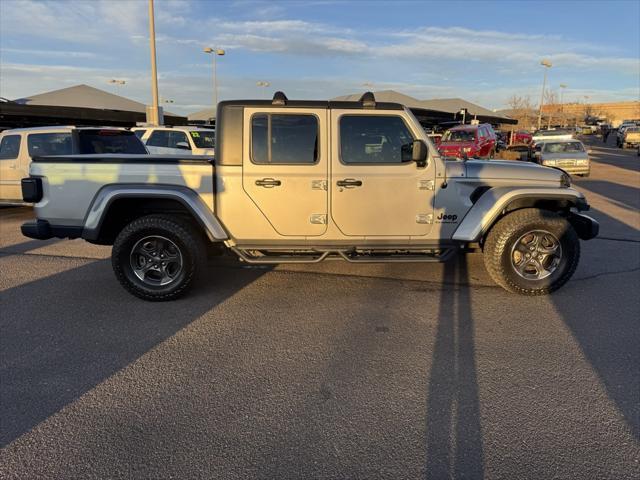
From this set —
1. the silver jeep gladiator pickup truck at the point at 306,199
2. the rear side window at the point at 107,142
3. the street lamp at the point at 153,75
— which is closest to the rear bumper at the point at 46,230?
the silver jeep gladiator pickup truck at the point at 306,199

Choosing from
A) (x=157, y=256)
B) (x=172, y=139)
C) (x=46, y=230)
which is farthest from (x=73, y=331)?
(x=172, y=139)

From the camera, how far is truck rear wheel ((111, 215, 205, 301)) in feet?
16.1

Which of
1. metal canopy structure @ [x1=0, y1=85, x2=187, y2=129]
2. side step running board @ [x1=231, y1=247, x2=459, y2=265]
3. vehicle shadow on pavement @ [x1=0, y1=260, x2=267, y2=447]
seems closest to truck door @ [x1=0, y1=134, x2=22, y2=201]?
vehicle shadow on pavement @ [x1=0, y1=260, x2=267, y2=447]

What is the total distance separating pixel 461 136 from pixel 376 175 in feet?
56.4

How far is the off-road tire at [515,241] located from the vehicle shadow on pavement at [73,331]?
2808 millimetres

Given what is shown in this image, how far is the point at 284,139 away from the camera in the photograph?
16.2 feet

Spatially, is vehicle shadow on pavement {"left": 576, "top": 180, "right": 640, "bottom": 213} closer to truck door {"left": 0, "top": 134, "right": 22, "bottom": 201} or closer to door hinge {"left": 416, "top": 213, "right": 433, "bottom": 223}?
door hinge {"left": 416, "top": 213, "right": 433, "bottom": 223}

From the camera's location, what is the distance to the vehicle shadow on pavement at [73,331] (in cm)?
323

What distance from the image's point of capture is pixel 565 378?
345 centimetres

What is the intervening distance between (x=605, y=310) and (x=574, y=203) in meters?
1.20

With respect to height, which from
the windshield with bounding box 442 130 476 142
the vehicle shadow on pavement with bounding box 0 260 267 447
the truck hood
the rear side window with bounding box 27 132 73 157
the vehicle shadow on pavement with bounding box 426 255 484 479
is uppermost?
the windshield with bounding box 442 130 476 142

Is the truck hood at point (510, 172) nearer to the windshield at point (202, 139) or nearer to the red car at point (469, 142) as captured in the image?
the windshield at point (202, 139)

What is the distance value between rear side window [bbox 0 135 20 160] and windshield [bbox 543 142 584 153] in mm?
18392

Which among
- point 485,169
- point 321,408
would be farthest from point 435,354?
point 485,169
